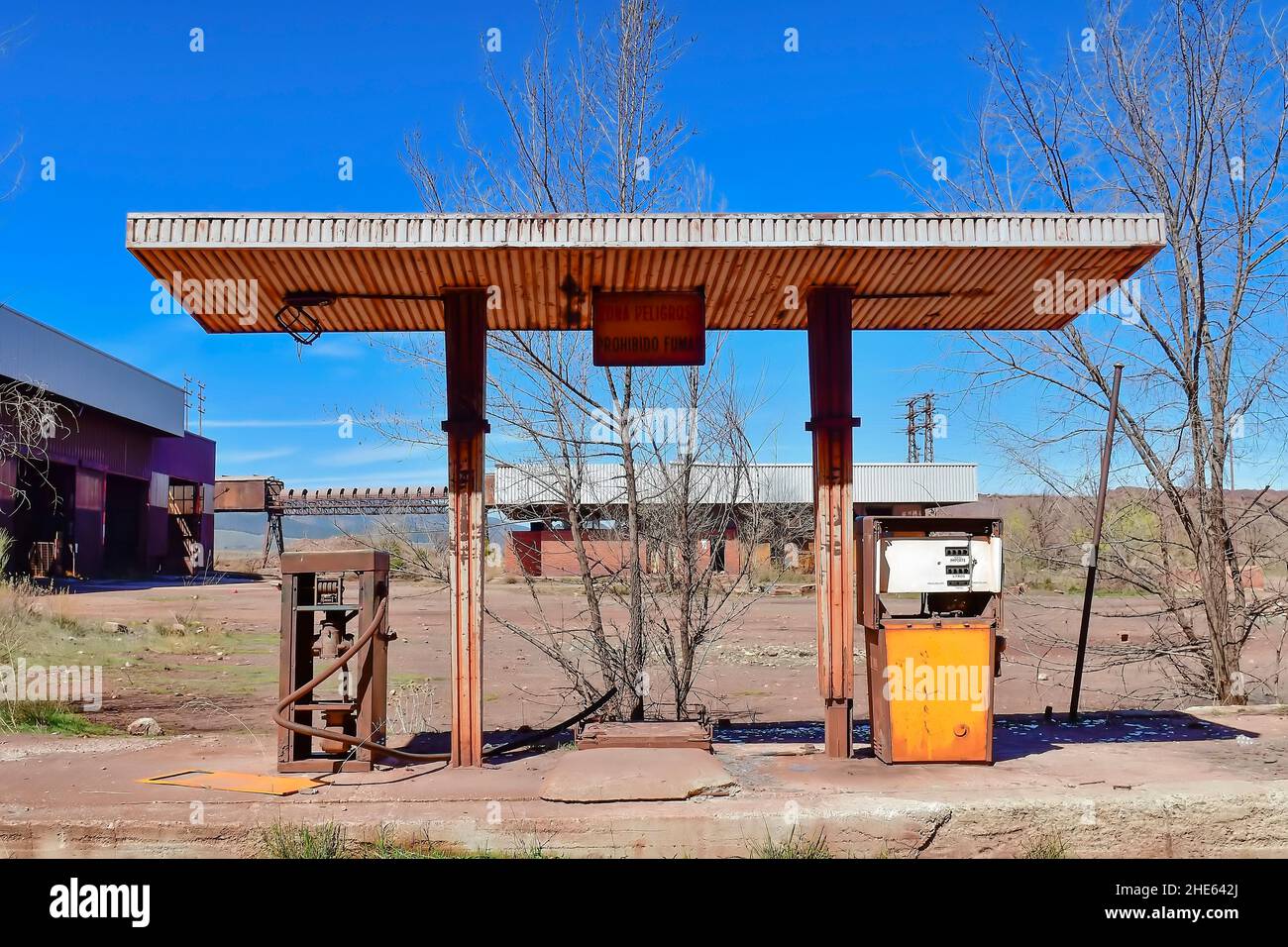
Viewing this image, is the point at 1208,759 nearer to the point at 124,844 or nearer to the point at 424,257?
the point at 424,257

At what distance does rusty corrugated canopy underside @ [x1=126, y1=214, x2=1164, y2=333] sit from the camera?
6.86 metres

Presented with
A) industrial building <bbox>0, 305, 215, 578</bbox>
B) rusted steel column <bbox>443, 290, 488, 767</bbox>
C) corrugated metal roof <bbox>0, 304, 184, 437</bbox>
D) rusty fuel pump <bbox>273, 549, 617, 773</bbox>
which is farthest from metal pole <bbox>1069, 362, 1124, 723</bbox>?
corrugated metal roof <bbox>0, 304, 184, 437</bbox>

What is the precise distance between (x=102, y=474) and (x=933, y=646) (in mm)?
38064

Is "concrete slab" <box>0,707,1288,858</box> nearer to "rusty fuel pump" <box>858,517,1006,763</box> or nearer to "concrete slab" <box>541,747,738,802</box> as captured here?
"concrete slab" <box>541,747,738,802</box>

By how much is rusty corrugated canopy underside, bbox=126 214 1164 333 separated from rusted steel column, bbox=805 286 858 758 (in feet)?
2.23

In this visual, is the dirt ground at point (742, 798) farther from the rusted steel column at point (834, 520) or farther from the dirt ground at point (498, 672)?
the dirt ground at point (498, 672)

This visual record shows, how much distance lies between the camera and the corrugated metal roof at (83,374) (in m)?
30.3

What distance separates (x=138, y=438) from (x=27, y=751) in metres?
37.6

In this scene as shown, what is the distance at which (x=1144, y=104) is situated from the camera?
11141mm

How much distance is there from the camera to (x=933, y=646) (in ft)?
23.8

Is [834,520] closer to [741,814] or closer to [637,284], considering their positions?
[637,284]

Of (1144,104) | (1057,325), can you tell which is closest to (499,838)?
(1057,325)

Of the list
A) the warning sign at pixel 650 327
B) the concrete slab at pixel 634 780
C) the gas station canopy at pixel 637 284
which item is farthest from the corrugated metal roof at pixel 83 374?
the concrete slab at pixel 634 780

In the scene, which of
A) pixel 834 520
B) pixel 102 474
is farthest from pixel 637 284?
pixel 102 474
